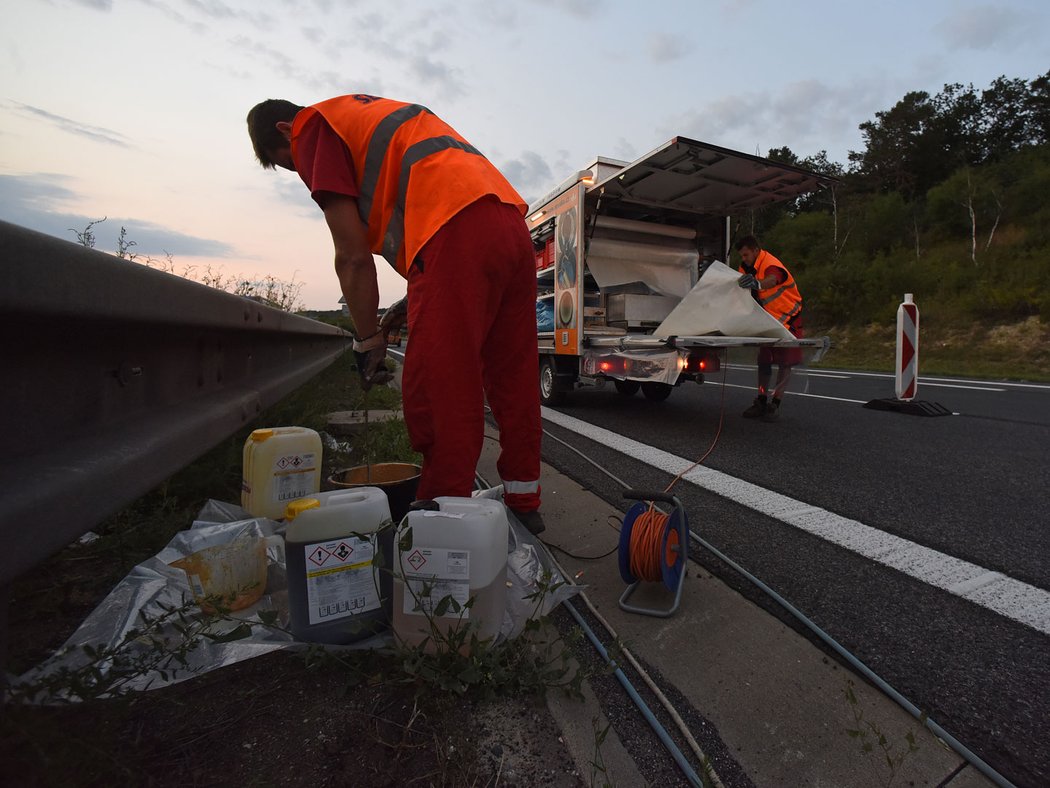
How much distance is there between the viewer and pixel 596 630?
61.4 inches

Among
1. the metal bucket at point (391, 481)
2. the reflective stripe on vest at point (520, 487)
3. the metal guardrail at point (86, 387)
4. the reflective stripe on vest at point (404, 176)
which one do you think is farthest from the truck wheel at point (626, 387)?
the metal guardrail at point (86, 387)

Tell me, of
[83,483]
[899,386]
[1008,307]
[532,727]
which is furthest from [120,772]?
[1008,307]

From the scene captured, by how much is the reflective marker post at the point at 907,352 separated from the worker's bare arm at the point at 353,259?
6083 mm

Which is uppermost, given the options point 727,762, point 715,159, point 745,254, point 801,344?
point 715,159

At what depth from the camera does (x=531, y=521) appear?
219cm

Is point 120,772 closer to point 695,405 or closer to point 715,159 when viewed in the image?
point 715,159

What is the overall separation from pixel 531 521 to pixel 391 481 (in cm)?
60

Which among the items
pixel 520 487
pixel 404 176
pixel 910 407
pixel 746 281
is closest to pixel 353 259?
pixel 404 176

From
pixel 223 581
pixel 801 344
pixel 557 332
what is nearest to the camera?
pixel 223 581

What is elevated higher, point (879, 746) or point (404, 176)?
point (404, 176)

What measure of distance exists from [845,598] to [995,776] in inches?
28.2

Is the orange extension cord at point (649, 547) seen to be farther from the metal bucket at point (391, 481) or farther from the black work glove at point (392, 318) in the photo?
the black work glove at point (392, 318)

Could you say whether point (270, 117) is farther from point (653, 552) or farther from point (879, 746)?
point (879, 746)

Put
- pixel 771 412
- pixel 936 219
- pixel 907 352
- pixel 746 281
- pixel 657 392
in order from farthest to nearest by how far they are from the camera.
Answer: pixel 936 219 < pixel 657 392 < pixel 907 352 < pixel 771 412 < pixel 746 281
